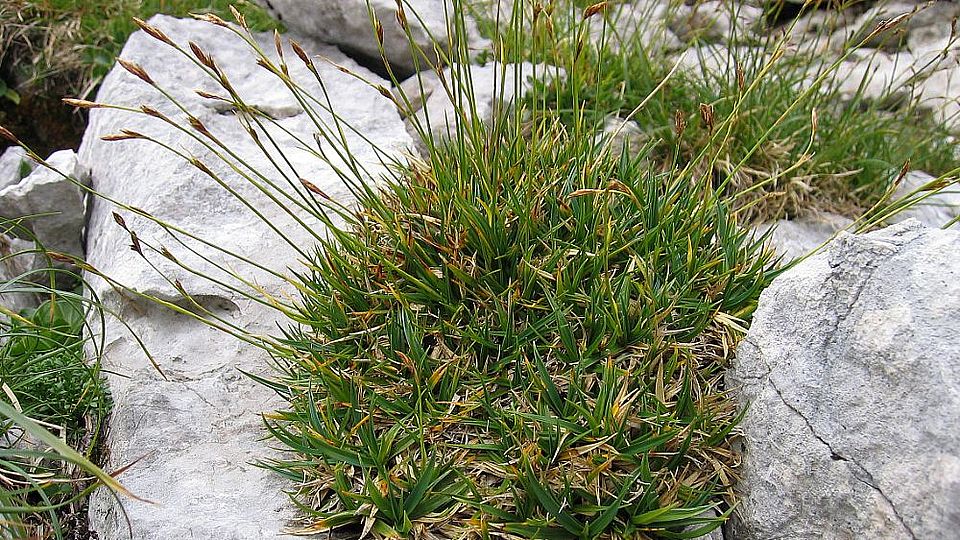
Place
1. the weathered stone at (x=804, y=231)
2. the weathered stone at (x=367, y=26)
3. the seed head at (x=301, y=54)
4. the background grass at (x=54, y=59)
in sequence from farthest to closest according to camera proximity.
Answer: the background grass at (x=54, y=59)
the weathered stone at (x=367, y=26)
the weathered stone at (x=804, y=231)
the seed head at (x=301, y=54)

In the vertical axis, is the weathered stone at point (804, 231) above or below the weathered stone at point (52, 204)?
below

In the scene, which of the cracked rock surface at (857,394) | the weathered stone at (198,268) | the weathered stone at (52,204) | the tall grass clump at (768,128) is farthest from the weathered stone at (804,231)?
the weathered stone at (52,204)

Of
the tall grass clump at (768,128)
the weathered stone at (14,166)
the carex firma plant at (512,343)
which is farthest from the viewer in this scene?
the weathered stone at (14,166)

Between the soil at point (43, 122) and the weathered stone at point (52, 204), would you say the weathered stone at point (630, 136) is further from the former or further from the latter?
the soil at point (43, 122)

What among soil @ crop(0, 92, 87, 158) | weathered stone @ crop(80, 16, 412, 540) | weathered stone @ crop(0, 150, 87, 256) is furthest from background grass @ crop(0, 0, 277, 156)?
weathered stone @ crop(0, 150, 87, 256)

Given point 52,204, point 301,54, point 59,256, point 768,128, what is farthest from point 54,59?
point 768,128

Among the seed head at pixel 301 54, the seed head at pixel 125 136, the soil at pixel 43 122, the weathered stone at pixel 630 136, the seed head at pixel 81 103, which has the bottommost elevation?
the soil at pixel 43 122

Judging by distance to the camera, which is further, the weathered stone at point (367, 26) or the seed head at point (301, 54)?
the weathered stone at point (367, 26)

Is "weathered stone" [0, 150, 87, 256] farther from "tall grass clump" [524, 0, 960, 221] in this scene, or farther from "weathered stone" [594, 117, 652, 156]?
"weathered stone" [594, 117, 652, 156]

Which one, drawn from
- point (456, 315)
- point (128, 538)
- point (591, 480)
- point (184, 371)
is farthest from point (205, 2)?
point (591, 480)
